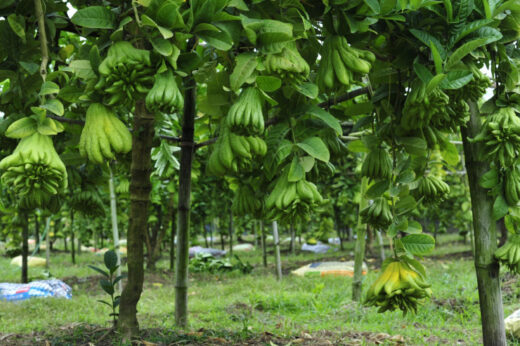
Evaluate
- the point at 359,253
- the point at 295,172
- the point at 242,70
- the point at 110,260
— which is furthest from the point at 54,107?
the point at 359,253

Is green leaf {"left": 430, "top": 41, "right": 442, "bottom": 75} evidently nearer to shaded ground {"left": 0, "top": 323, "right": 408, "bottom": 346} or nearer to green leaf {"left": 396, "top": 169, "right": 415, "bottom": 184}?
green leaf {"left": 396, "top": 169, "right": 415, "bottom": 184}

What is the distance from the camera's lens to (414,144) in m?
1.34

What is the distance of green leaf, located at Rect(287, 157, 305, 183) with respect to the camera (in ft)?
3.35

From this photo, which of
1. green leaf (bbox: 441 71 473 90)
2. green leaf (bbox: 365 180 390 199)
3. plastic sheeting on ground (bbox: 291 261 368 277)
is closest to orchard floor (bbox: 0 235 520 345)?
plastic sheeting on ground (bbox: 291 261 368 277)

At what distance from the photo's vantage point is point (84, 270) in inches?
400

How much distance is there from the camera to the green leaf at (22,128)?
3.24 ft

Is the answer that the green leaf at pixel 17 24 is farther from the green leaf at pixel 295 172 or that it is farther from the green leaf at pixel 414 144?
the green leaf at pixel 414 144

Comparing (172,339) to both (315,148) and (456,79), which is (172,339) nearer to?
(315,148)

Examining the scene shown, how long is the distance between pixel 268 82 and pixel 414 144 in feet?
1.91

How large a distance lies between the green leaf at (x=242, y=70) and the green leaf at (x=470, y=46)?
52cm

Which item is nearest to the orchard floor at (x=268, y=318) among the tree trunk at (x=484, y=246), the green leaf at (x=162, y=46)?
the tree trunk at (x=484, y=246)

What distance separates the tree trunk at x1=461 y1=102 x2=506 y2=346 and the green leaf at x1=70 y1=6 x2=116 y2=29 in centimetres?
113

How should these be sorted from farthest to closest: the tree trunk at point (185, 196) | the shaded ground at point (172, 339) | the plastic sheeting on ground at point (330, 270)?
the plastic sheeting on ground at point (330, 270) < the tree trunk at point (185, 196) < the shaded ground at point (172, 339)

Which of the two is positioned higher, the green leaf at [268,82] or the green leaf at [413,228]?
the green leaf at [268,82]
